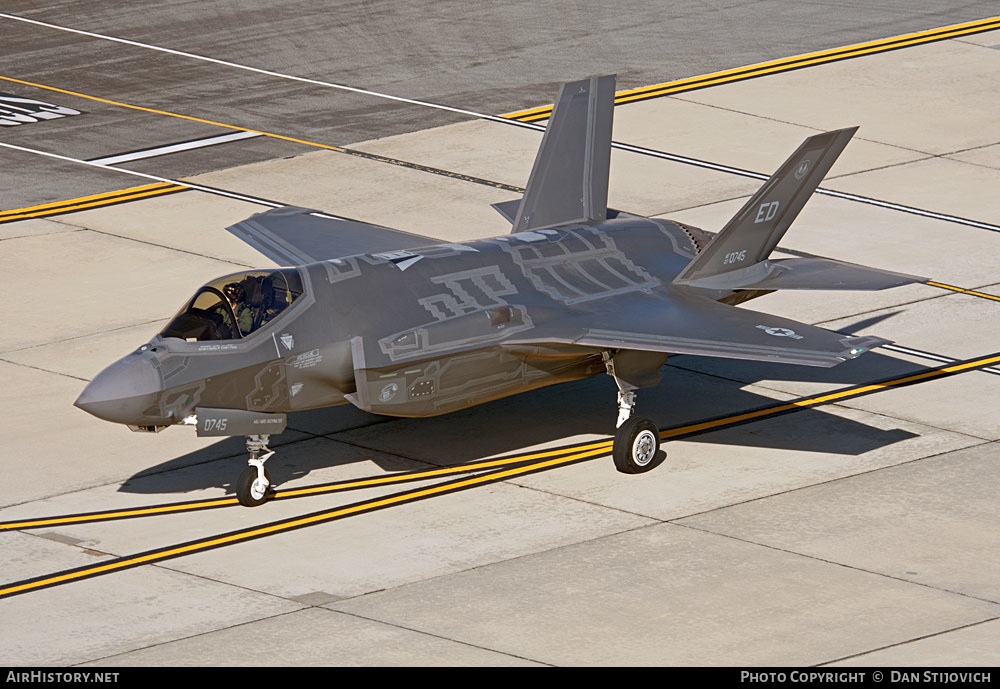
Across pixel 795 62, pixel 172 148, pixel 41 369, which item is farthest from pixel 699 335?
pixel 795 62

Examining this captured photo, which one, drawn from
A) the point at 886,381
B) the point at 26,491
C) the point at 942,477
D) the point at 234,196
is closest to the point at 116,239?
the point at 234,196

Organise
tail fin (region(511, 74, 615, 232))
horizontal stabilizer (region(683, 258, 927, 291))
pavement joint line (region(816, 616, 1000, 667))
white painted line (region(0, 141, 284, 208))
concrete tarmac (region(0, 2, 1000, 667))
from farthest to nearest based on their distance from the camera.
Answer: white painted line (region(0, 141, 284, 208)) → tail fin (region(511, 74, 615, 232)) → horizontal stabilizer (region(683, 258, 927, 291)) → concrete tarmac (region(0, 2, 1000, 667)) → pavement joint line (region(816, 616, 1000, 667))

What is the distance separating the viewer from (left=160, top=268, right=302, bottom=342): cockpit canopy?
746 inches

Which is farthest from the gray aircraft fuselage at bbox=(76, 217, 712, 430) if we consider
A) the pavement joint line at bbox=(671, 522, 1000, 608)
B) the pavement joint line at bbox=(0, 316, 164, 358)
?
the pavement joint line at bbox=(0, 316, 164, 358)

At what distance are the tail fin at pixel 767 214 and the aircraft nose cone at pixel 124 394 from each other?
22.4ft

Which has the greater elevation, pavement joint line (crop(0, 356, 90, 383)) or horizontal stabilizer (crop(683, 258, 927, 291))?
horizontal stabilizer (crop(683, 258, 927, 291))

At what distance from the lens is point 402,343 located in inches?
764

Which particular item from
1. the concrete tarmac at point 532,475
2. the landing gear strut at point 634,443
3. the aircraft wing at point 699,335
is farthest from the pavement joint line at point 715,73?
the landing gear strut at point 634,443

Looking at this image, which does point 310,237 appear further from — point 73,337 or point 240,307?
point 240,307

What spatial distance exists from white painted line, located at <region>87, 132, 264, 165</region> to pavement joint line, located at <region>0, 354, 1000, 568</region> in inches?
600

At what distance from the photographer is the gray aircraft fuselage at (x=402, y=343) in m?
18.6

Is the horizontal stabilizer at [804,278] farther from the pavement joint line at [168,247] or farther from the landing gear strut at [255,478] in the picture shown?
the pavement joint line at [168,247]

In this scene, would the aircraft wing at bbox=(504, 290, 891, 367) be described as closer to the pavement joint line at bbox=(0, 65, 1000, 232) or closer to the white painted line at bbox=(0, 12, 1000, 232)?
the pavement joint line at bbox=(0, 65, 1000, 232)

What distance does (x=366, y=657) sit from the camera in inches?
625
